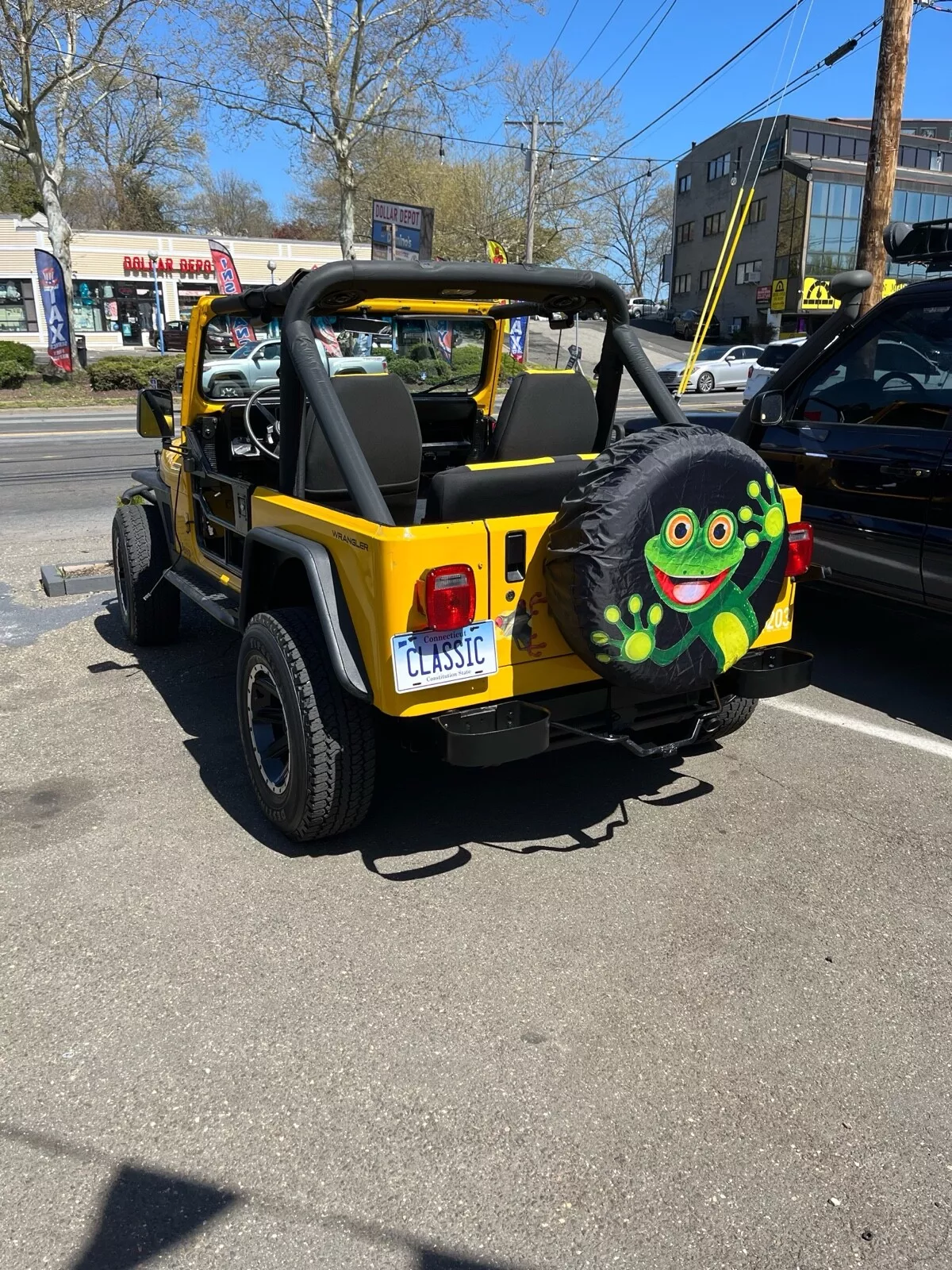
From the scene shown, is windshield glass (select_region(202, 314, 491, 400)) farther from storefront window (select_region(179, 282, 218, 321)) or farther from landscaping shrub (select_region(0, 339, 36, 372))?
storefront window (select_region(179, 282, 218, 321))

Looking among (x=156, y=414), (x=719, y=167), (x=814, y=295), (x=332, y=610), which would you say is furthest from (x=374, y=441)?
(x=719, y=167)

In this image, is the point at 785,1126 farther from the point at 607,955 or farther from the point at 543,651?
the point at 543,651

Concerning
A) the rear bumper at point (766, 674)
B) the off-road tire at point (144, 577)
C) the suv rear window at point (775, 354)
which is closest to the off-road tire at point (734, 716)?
the rear bumper at point (766, 674)

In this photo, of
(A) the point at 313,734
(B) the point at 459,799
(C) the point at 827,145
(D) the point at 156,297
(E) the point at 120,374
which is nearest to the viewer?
(A) the point at 313,734

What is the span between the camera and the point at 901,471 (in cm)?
458

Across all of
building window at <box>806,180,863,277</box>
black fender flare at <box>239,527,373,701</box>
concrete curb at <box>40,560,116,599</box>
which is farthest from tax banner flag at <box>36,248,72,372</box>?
building window at <box>806,180,863,277</box>

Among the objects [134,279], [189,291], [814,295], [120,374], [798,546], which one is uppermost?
[134,279]

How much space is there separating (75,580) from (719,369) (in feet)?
89.0

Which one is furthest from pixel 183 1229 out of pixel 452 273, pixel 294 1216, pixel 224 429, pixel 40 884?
pixel 224 429

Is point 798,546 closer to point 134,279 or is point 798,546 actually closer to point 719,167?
point 134,279

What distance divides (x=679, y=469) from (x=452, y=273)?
116cm

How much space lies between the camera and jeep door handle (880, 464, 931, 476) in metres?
4.45

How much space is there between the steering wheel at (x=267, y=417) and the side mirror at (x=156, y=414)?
458 mm

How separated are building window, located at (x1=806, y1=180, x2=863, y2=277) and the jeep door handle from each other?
5182 centimetres
